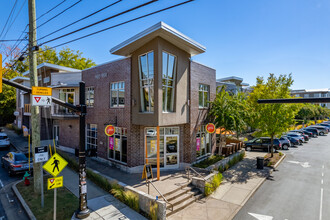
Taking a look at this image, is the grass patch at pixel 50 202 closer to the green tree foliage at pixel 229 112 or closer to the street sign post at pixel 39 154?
the street sign post at pixel 39 154

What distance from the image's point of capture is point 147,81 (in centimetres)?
1232

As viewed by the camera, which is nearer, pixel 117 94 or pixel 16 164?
pixel 16 164

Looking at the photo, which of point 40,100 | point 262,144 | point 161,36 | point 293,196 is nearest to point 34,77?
point 40,100

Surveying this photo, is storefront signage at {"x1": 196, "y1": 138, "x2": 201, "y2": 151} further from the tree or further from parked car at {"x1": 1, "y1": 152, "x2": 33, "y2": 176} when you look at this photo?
parked car at {"x1": 1, "y1": 152, "x2": 33, "y2": 176}

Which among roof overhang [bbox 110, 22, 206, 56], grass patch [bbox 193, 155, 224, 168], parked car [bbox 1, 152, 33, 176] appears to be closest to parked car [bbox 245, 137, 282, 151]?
grass patch [bbox 193, 155, 224, 168]

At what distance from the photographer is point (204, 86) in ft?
54.2

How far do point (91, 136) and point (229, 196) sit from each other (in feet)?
40.4

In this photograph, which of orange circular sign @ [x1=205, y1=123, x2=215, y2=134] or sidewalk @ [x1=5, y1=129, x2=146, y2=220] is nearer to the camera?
sidewalk @ [x1=5, y1=129, x2=146, y2=220]

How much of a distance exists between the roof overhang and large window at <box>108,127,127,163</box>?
5494 millimetres

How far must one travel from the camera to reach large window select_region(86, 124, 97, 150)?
1691cm

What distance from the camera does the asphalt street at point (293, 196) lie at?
8.80 meters

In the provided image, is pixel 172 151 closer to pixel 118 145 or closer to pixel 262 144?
pixel 118 145

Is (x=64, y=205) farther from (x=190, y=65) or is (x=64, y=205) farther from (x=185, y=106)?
(x=190, y=65)

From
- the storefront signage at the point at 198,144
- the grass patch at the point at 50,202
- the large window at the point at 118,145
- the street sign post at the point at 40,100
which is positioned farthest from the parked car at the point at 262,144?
the street sign post at the point at 40,100
